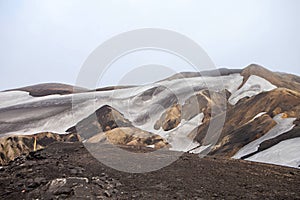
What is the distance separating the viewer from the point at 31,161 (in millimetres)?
15609

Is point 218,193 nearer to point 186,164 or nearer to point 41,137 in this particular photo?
point 186,164

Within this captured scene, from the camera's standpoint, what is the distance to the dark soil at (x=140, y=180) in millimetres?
11883

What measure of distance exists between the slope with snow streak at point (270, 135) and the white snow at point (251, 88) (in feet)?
Answer: 66.4

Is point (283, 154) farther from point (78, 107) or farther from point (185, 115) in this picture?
point (78, 107)

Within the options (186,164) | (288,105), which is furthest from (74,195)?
(288,105)

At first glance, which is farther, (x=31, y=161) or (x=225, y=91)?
(x=225, y=91)

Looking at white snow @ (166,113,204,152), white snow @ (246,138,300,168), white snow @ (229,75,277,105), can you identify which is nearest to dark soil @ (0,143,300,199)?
white snow @ (246,138,300,168)

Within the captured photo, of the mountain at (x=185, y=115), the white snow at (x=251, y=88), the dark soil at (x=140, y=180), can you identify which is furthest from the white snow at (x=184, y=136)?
the dark soil at (x=140, y=180)

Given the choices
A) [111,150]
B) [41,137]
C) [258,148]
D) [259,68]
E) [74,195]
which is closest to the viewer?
[74,195]

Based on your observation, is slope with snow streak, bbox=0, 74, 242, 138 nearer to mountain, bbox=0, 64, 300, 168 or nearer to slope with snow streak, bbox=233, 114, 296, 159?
mountain, bbox=0, 64, 300, 168

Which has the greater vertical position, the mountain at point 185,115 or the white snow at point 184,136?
the mountain at point 185,115

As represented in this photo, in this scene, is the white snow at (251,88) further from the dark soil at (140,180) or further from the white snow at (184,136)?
the dark soil at (140,180)

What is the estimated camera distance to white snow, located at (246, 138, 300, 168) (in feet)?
71.0

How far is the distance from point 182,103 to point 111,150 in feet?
125
